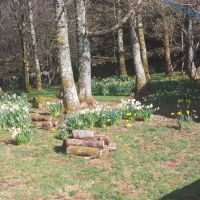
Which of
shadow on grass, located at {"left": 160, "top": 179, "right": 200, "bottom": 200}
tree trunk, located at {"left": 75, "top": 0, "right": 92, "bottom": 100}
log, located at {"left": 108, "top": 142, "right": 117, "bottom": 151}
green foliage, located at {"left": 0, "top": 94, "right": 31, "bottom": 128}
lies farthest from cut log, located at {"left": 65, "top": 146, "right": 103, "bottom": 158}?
tree trunk, located at {"left": 75, "top": 0, "right": 92, "bottom": 100}

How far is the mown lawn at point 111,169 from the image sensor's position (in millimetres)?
6602

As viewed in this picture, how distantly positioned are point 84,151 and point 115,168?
0.89 m

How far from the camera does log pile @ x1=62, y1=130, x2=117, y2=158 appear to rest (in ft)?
27.0

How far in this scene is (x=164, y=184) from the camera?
6.87 m

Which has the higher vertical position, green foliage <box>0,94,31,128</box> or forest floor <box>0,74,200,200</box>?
green foliage <box>0,94,31,128</box>

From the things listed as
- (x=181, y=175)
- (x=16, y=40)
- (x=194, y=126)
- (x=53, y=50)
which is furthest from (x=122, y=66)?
(x=181, y=175)

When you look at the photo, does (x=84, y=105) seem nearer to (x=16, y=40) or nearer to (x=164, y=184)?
(x=164, y=184)

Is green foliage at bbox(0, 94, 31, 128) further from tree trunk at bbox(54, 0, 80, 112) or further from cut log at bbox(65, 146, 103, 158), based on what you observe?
cut log at bbox(65, 146, 103, 158)

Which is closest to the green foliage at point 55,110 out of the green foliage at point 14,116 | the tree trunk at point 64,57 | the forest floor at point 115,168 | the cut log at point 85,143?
the tree trunk at point 64,57

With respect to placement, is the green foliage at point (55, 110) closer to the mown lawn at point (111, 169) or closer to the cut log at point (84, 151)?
the mown lawn at point (111, 169)

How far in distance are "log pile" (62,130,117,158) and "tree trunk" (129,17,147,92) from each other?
758cm

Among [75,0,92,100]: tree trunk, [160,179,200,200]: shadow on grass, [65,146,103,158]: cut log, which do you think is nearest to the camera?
[160,179,200,200]: shadow on grass

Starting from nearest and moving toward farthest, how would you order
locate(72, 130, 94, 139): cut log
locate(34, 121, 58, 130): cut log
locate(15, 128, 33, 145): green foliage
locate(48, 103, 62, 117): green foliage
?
locate(72, 130, 94, 139): cut log
locate(15, 128, 33, 145): green foliage
locate(34, 121, 58, 130): cut log
locate(48, 103, 62, 117): green foliage

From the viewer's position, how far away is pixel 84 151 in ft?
27.1
